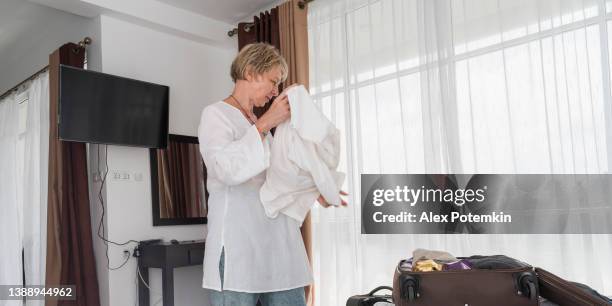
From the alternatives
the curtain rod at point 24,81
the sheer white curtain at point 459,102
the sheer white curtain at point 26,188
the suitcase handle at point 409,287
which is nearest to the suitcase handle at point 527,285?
the suitcase handle at point 409,287

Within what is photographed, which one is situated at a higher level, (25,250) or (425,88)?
(425,88)

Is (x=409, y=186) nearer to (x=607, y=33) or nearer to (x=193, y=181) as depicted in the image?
(x=607, y=33)

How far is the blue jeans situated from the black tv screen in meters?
2.26

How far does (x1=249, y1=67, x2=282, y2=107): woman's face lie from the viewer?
63.1 inches

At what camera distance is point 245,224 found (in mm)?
1445

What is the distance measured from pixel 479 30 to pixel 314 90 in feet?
4.10

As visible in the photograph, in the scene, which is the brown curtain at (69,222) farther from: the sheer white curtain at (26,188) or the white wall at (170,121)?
the sheer white curtain at (26,188)

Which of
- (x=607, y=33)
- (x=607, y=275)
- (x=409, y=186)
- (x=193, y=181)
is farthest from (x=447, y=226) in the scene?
(x=193, y=181)

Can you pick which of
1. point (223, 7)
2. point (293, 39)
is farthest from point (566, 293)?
point (223, 7)

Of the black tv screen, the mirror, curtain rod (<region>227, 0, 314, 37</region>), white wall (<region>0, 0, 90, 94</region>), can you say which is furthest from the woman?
white wall (<region>0, 0, 90, 94</region>)

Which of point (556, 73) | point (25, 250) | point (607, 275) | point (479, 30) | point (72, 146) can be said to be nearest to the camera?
point (607, 275)

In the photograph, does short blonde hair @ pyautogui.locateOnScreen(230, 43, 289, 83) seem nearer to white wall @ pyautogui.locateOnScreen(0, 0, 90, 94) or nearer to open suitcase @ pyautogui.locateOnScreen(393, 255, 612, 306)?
open suitcase @ pyautogui.locateOnScreen(393, 255, 612, 306)

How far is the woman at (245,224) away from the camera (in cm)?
140

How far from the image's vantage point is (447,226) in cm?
284
